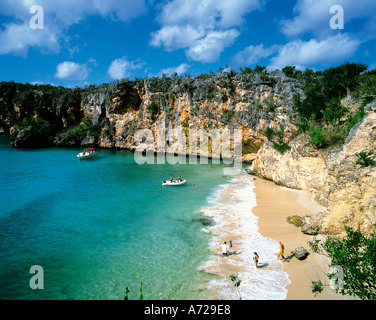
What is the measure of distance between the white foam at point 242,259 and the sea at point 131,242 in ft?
0.15

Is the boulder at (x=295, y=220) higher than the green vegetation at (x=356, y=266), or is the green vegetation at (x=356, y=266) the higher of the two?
the green vegetation at (x=356, y=266)

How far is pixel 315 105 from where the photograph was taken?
85.7ft

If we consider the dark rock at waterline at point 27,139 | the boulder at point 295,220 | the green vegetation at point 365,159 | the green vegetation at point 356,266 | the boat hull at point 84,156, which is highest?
the dark rock at waterline at point 27,139

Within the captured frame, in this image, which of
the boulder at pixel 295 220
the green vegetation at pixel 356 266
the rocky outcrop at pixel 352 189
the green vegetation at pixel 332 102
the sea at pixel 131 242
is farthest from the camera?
the green vegetation at pixel 332 102

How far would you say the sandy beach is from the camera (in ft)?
29.7

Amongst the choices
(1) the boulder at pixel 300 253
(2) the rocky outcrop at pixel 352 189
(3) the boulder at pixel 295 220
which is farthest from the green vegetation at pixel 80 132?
(1) the boulder at pixel 300 253

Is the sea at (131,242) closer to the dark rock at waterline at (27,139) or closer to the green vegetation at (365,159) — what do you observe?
the green vegetation at (365,159)

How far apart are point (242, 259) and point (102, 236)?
27.8 ft

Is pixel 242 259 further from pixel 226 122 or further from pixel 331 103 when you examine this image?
pixel 226 122

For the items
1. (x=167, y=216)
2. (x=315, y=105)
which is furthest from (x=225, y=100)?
(x=167, y=216)

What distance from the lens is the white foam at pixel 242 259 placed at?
9258 mm

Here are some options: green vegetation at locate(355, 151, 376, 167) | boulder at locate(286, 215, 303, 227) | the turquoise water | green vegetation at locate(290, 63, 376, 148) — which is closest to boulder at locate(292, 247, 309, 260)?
boulder at locate(286, 215, 303, 227)

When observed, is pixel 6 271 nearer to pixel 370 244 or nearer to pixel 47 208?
pixel 47 208

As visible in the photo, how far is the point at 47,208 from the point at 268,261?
56.2ft
